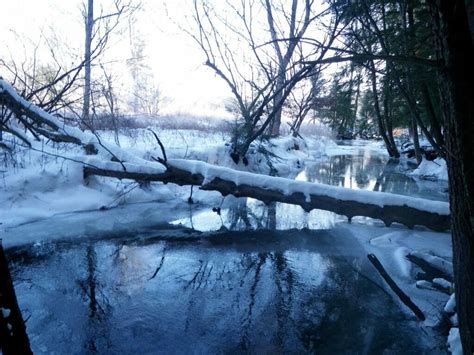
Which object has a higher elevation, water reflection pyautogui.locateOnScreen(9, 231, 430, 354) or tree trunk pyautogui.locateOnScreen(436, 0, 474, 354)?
tree trunk pyautogui.locateOnScreen(436, 0, 474, 354)

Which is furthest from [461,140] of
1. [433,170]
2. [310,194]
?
[433,170]

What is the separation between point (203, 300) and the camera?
347 cm

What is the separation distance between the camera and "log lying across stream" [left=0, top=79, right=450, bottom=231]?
17.4 feet

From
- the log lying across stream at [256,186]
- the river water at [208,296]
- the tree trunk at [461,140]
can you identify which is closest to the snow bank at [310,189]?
the log lying across stream at [256,186]

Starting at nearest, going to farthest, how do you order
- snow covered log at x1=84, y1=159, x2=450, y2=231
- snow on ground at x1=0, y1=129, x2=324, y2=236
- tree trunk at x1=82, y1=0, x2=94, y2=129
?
snow covered log at x1=84, y1=159, x2=450, y2=231, snow on ground at x1=0, y1=129, x2=324, y2=236, tree trunk at x1=82, y1=0, x2=94, y2=129

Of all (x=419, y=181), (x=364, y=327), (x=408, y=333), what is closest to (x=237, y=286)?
(x=364, y=327)

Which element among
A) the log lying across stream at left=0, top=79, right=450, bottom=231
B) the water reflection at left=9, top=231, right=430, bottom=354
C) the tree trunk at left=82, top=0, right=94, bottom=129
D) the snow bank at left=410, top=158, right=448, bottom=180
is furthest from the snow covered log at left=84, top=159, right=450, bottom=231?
the snow bank at left=410, top=158, right=448, bottom=180

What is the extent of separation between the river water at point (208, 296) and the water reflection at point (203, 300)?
0.01 meters

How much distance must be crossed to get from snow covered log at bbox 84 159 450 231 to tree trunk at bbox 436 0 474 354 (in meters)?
3.45

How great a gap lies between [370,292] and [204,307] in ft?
5.79

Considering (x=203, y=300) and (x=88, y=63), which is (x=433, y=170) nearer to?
(x=88, y=63)

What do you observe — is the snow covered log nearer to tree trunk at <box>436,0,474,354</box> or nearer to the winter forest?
the winter forest

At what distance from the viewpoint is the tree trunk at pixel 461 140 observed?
1.79 meters

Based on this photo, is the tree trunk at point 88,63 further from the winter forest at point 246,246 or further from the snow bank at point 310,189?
the snow bank at point 310,189
